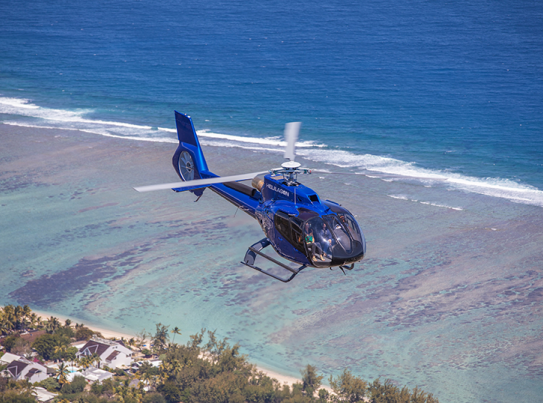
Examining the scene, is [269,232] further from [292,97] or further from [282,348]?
[292,97]

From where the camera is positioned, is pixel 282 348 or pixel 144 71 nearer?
pixel 282 348

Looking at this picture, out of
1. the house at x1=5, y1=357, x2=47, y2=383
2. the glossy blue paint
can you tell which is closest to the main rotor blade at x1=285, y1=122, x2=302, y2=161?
the glossy blue paint

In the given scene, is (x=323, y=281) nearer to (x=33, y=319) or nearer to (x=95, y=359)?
(x=95, y=359)

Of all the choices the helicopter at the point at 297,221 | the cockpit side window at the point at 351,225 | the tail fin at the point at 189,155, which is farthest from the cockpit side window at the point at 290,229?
the tail fin at the point at 189,155

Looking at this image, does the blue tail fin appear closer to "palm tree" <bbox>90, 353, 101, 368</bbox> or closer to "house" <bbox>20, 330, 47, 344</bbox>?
"palm tree" <bbox>90, 353, 101, 368</bbox>

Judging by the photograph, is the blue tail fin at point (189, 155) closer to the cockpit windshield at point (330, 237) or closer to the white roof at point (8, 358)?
the cockpit windshield at point (330, 237)

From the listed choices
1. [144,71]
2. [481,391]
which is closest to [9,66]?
[144,71]
